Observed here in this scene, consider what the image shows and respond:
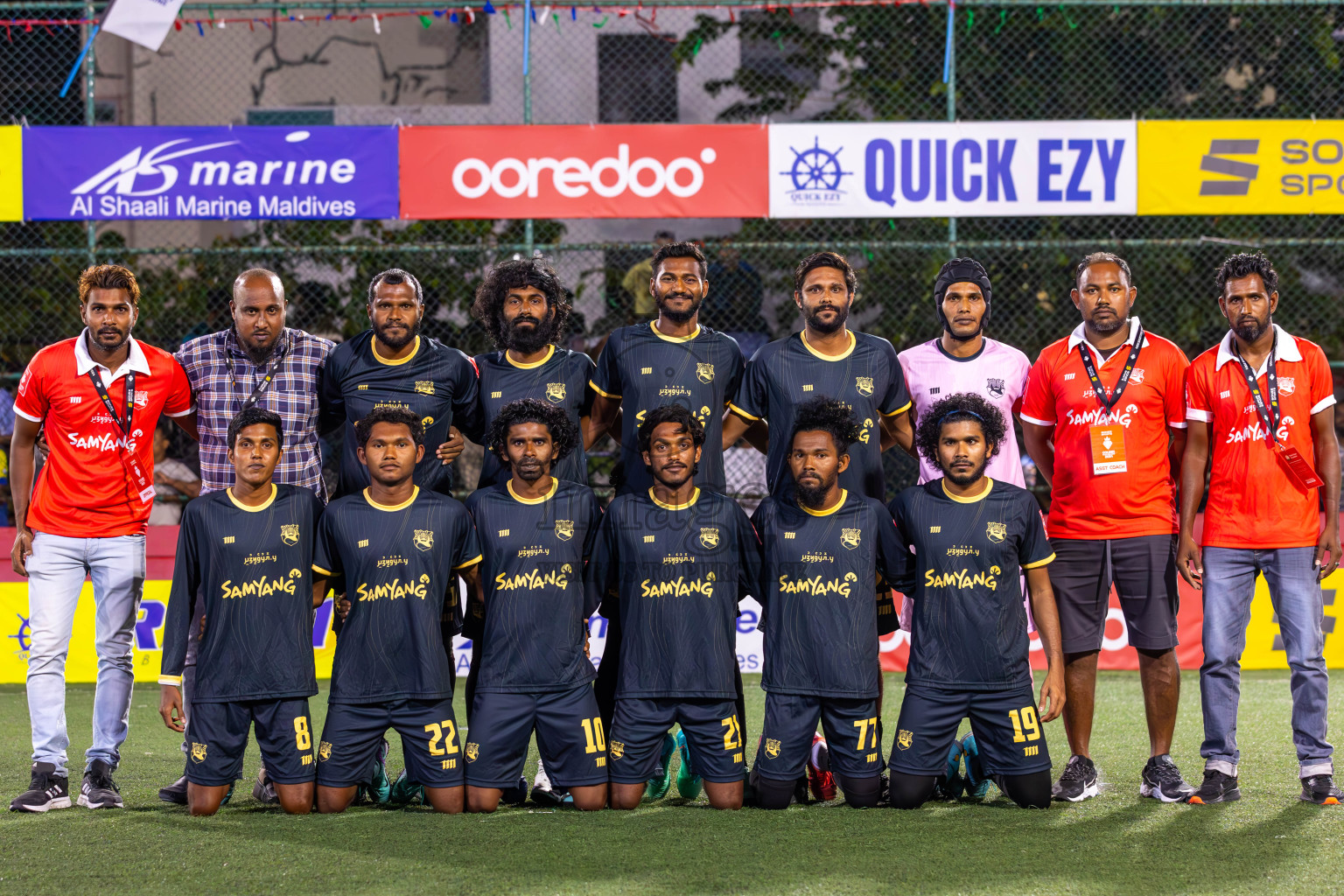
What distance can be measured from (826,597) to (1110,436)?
1.37 metres

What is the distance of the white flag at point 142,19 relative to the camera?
357 inches

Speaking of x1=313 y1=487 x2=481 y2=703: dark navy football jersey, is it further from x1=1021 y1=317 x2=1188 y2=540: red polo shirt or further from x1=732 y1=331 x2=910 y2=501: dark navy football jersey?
x1=1021 y1=317 x2=1188 y2=540: red polo shirt

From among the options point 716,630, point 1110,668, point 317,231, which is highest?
point 317,231

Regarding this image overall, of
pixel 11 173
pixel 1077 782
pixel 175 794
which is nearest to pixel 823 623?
pixel 1077 782

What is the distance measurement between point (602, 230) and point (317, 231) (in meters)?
2.96

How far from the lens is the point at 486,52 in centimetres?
1266

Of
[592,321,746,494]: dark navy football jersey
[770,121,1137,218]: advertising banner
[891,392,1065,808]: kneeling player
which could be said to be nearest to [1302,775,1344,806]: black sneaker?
[891,392,1065,808]: kneeling player

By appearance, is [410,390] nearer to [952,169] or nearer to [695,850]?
[695,850]

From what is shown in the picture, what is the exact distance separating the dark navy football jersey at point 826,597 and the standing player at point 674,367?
0.53 m

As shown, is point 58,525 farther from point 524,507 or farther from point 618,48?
point 618,48

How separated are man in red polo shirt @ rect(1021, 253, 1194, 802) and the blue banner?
5.05m

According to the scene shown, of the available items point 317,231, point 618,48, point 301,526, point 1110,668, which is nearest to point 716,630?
point 301,526

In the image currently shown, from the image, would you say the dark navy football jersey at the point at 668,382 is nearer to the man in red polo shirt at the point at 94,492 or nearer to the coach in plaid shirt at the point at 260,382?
the coach in plaid shirt at the point at 260,382

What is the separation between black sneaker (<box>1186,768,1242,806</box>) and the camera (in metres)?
5.16
